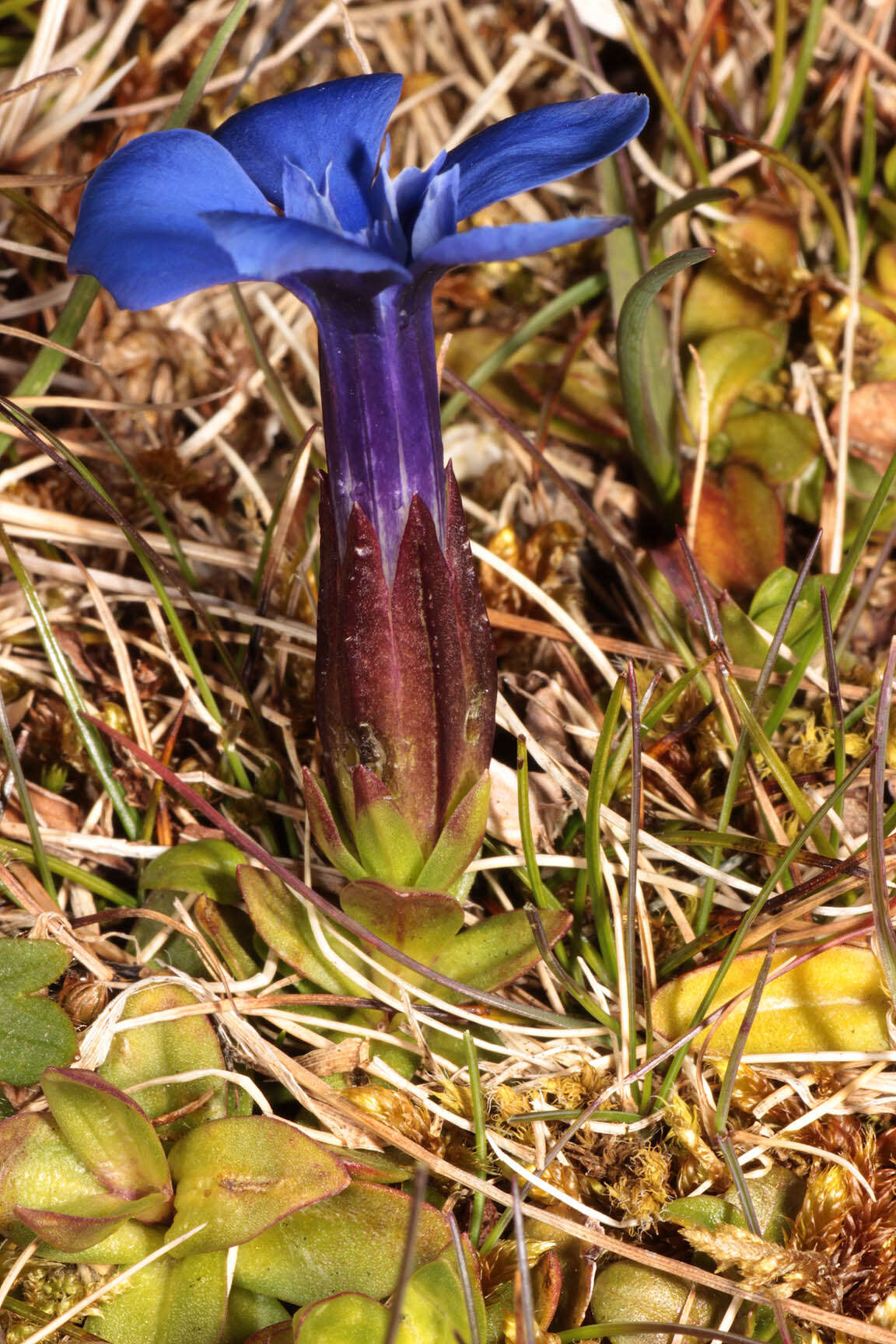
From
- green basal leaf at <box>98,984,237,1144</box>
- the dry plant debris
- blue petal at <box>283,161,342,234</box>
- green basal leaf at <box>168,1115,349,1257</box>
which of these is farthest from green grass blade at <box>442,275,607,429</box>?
green basal leaf at <box>168,1115,349,1257</box>

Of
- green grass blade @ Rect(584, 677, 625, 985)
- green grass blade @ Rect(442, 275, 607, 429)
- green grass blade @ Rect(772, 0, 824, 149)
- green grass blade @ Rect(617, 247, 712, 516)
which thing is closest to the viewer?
green grass blade @ Rect(584, 677, 625, 985)

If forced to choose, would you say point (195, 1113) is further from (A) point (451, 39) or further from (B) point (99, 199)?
(A) point (451, 39)

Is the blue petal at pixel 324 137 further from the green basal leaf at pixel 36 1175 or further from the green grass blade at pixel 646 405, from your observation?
the green basal leaf at pixel 36 1175

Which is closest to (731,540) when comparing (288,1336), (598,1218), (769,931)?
(769,931)

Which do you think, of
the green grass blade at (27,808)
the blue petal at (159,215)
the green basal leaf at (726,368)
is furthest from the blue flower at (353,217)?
the green basal leaf at (726,368)

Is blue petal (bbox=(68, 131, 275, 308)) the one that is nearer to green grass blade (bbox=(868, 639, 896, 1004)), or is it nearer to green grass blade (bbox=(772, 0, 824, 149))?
green grass blade (bbox=(868, 639, 896, 1004))

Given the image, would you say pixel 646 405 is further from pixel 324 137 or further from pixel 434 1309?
pixel 434 1309

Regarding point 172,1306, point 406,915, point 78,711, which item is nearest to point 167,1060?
point 172,1306

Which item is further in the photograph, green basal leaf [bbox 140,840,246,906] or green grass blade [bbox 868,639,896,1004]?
green basal leaf [bbox 140,840,246,906]
